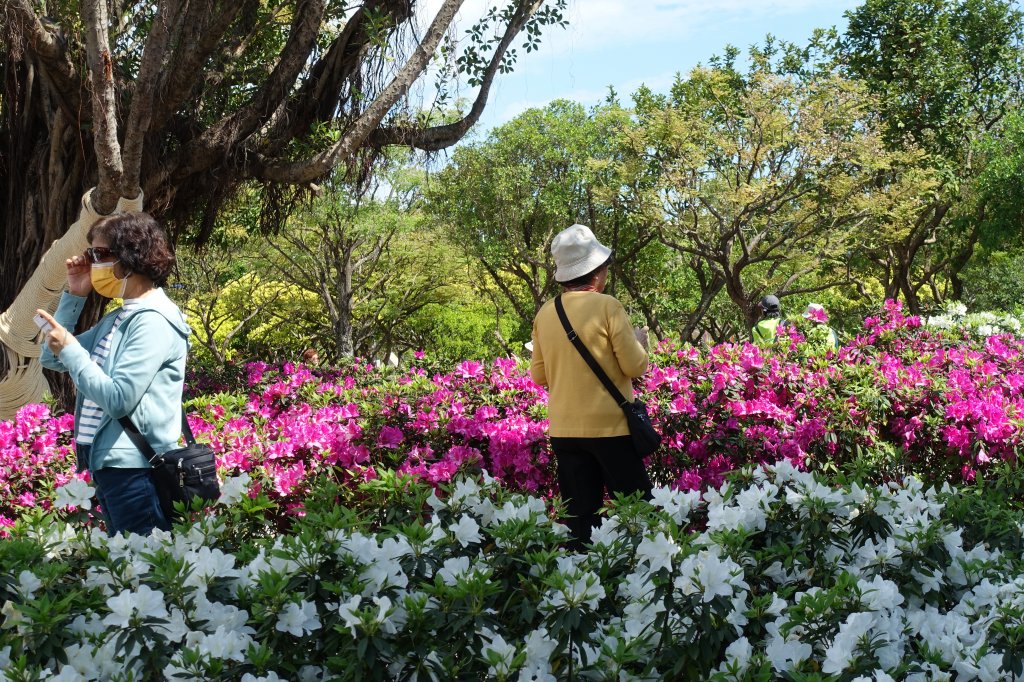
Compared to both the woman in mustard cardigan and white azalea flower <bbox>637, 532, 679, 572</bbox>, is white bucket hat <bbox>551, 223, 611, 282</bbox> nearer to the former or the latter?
the woman in mustard cardigan

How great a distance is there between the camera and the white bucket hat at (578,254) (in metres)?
3.80

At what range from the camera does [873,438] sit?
470 cm

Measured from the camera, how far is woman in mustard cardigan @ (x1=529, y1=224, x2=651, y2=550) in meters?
3.69

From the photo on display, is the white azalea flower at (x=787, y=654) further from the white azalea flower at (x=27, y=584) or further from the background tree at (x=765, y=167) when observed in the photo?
the background tree at (x=765, y=167)

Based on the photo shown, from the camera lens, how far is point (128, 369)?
295 centimetres

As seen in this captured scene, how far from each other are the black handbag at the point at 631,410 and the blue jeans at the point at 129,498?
A: 65.1 inches

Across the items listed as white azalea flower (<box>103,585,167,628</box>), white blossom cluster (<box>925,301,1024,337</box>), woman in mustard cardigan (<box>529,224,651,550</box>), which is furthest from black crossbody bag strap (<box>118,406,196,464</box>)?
white blossom cluster (<box>925,301,1024,337</box>)

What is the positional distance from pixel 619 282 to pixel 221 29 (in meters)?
19.9

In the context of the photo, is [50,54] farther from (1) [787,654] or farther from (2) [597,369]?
(1) [787,654]

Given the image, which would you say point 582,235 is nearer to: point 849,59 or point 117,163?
point 117,163

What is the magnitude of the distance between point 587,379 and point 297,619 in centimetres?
206

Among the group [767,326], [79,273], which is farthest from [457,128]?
[79,273]

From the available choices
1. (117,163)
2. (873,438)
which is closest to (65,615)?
(873,438)

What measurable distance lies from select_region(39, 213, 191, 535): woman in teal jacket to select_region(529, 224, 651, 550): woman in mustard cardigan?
4.83 ft
